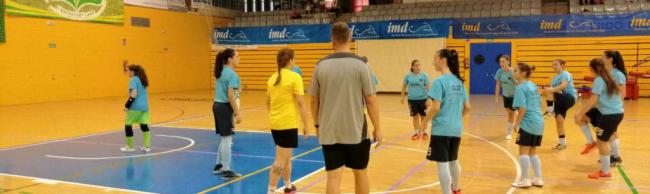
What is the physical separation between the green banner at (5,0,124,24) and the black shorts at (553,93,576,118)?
656 inches

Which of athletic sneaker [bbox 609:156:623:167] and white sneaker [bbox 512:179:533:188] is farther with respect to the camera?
athletic sneaker [bbox 609:156:623:167]

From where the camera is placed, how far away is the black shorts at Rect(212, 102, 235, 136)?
20.8ft

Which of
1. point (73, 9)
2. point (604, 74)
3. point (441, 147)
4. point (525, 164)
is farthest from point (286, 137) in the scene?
point (73, 9)

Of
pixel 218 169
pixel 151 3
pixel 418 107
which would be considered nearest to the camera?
pixel 218 169

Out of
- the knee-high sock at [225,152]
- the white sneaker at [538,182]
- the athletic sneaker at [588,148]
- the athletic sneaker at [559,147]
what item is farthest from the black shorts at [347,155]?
the athletic sneaker at [559,147]

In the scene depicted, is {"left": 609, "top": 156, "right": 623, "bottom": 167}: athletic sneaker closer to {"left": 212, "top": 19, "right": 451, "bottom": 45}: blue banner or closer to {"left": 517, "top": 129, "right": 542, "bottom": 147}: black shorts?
{"left": 517, "top": 129, "right": 542, "bottom": 147}: black shorts

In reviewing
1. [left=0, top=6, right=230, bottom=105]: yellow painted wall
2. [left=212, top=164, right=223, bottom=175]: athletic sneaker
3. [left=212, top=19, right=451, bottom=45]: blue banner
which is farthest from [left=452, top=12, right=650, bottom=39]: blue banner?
[left=212, top=164, right=223, bottom=175]: athletic sneaker

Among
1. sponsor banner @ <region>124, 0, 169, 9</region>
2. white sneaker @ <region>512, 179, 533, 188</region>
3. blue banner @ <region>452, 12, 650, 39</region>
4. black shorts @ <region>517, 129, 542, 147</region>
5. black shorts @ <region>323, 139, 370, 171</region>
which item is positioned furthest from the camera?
sponsor banner @ <region>124, 0, 169, 9</region>

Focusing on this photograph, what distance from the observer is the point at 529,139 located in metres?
5.85

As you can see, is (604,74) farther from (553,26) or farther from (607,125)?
(553,26)

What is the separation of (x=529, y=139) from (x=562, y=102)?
3322 mm

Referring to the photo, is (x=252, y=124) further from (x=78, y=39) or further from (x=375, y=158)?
(x=78, y=39)

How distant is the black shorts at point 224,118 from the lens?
6.35 metres

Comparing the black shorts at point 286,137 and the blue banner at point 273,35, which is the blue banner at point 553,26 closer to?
the blue banner at point 273,35
